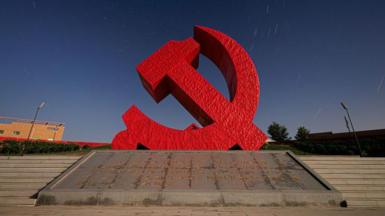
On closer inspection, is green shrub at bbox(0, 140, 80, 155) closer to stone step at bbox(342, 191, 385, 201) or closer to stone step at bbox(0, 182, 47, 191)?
stone step at bbox(0, 182, 47, 191)

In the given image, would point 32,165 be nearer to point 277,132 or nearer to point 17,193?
point 17,193

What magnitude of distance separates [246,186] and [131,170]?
3.25m

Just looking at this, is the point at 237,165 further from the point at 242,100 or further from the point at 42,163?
the point at 42,163

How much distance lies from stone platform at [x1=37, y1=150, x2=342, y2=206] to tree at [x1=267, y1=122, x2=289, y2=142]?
1538 inches

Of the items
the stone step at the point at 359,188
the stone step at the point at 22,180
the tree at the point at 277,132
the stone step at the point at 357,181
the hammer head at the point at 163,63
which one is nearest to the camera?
the stone step at the point at 359,188

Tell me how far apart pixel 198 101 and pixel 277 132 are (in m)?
40.2

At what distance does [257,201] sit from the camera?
4457mm

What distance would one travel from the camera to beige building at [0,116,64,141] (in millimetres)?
32919

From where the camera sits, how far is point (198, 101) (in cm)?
771

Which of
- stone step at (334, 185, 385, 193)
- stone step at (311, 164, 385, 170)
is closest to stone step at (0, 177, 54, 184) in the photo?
stone step at (334, 185, 385, 193)

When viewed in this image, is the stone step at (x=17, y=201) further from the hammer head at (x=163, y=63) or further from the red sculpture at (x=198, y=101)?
the hammer head at (x=163, y=63)

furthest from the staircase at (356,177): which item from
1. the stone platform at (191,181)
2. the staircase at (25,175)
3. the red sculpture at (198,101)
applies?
the staircase at (25,175)

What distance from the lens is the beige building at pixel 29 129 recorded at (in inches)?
1296

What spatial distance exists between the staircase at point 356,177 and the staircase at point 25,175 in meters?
8.01
